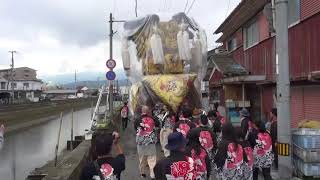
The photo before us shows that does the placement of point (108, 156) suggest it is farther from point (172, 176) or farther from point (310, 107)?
point (310, 107)

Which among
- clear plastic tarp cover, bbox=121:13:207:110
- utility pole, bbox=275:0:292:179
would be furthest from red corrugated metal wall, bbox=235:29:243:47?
utility pole, bbox=275:0:292:179

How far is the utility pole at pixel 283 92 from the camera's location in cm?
1013

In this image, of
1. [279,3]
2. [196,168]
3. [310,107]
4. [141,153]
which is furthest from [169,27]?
[196,168]

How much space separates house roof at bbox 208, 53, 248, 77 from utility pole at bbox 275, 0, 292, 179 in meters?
11.5

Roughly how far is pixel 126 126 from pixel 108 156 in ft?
69.9

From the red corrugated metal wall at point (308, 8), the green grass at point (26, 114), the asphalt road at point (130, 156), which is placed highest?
the red corrugated metal wall at point (308, 8)

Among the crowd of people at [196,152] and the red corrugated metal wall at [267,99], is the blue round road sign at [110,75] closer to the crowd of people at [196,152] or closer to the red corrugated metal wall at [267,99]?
the red corrugated metal wall at [267,99]

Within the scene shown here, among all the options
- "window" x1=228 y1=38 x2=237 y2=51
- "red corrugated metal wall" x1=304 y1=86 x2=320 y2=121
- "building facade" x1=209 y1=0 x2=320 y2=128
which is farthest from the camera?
"window" x1=228 y1=38 x2=237 y2=51

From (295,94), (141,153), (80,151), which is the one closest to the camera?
(141,153)

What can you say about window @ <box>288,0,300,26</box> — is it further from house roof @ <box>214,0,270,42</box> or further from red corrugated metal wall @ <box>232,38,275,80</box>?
red corrugated metal wall @ <box>232,38,275,80</box>

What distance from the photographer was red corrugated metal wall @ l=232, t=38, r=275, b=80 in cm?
1831

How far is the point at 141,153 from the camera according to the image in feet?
40.0

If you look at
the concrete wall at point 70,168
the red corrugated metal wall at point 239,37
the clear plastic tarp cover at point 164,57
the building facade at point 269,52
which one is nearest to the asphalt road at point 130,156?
the concrete wall at point 70,168

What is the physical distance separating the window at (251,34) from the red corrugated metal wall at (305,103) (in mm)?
5533
